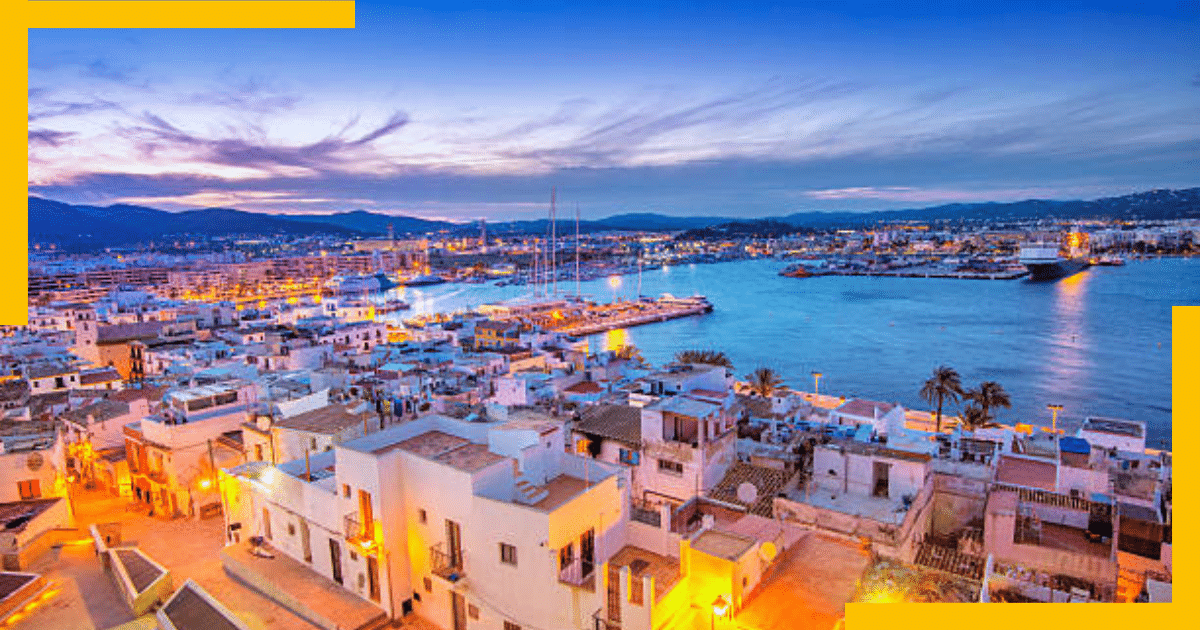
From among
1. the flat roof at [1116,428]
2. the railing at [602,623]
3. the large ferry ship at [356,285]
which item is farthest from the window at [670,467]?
the large ferry ship at [356,285]

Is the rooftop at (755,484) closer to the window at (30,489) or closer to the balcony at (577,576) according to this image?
the balcony at (577,576)

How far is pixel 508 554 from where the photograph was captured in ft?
19.9

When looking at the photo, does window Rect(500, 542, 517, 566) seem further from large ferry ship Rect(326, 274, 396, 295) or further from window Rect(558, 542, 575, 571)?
large ferry ship Rect(326, 274, 396, 295)

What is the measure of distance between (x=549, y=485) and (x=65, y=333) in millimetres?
32658

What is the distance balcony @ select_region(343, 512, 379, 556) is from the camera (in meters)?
6.65

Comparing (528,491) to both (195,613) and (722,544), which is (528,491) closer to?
(722,544)

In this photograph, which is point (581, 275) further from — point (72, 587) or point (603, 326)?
point (72, 587)

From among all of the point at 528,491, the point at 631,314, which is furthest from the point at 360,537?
the point at 631,314

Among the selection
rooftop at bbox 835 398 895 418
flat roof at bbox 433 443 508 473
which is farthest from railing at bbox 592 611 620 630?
rooftop at bbox 835 398 895 418

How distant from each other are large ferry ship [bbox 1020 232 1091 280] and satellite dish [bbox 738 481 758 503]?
79106 mm

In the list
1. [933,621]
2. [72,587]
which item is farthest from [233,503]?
[933,621]

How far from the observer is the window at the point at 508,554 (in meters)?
6.02

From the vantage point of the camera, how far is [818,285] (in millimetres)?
77688

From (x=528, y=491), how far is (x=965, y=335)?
140 ft
